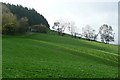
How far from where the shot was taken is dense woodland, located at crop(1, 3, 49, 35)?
90.6 meters

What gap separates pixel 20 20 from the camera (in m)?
110

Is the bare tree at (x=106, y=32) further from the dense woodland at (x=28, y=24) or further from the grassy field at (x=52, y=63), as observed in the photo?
the grassy field at (x=52, y=63)

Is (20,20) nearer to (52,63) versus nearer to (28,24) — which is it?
(28,24)

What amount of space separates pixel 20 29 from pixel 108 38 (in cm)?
6873

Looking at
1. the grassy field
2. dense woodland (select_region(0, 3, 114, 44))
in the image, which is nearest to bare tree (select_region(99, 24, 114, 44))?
dense woodland (select_region(0, 3, 114, 44))

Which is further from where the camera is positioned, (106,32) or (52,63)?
(106,32)

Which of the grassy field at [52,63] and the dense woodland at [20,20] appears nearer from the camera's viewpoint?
the grassy field at [52,63]

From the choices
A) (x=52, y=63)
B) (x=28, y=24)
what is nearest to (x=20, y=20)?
(x=28, y=24)

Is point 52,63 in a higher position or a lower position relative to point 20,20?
Answer: lower

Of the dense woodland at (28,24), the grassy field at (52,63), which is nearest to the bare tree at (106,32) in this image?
A: the dense woodland at (28,24)

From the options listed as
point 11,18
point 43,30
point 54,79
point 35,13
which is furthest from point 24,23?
point 54,79

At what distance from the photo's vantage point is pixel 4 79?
16.7 meters

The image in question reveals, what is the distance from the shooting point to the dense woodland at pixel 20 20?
9062 cm

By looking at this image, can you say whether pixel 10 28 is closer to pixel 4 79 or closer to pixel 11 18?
pixel 11 18
